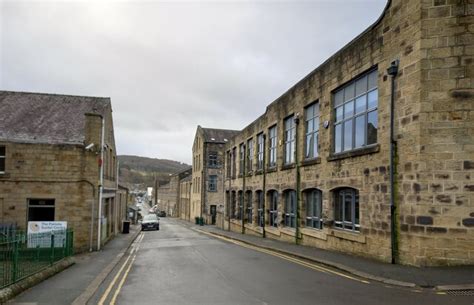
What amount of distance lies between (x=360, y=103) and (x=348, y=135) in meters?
1.42

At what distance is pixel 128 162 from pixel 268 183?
374 feet

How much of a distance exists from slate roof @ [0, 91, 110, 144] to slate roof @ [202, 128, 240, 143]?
32.6m

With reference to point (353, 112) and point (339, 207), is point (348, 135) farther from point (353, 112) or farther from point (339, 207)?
point (339, 207)

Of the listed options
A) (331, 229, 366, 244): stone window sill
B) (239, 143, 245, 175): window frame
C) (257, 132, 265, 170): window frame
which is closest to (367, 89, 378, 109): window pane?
(331, 229, 366, 244): stone window sill

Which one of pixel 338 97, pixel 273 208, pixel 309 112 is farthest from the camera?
pixel 273 208

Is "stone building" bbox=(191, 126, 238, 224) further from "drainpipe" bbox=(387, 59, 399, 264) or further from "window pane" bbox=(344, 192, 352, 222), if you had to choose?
"drainpipe" bbox=(387, 59, 399, 264)

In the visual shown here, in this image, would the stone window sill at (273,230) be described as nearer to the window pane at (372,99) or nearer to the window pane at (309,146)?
the window pane at (309,146)

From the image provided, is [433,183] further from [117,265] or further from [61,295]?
Result: [117,265]

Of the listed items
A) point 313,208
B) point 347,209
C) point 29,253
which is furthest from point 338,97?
point 29,253

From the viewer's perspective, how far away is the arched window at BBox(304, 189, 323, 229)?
761 inches

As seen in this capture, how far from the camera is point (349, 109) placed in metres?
16.6

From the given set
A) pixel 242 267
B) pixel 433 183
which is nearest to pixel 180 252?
pixel 242 267

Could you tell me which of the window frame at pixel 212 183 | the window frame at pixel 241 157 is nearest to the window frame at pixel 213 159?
the window frame at pixel 212 183

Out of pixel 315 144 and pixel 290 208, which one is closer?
pixel 315 144
